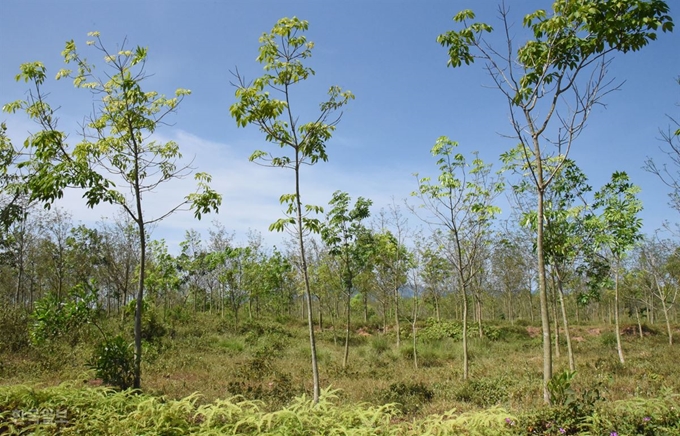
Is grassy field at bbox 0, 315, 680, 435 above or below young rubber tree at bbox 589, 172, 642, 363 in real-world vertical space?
below

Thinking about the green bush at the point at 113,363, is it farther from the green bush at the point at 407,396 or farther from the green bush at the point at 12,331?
Answer: the green bush at the point at 12,331

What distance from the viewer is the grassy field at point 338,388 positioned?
11.9ft

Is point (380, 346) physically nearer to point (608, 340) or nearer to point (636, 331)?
point (608, 340)

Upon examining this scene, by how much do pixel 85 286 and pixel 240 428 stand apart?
6.85 m

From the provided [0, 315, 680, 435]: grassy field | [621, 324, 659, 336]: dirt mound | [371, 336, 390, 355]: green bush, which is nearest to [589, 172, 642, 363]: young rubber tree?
[0, 315, 680, 435]: grassy field

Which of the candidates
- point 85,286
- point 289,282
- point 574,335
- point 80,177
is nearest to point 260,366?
point 85,286

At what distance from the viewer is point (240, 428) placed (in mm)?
3641

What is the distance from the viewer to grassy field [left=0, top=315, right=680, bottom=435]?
143 inches

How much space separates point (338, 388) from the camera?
727 centimetres

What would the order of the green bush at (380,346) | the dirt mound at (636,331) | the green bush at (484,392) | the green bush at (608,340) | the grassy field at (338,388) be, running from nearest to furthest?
the grassy field at (338,388) → the green bush at (484,392) → the green bush at (380,346) → the green bush at (608,340) → the dirt mound at (636,331)

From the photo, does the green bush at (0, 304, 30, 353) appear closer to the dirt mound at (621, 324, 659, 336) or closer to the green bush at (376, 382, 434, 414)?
the green bush at (376, 382, 434, 414)

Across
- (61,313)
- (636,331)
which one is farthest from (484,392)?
(636,331)

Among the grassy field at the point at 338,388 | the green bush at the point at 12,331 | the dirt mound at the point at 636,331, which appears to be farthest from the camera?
the dirt mound at the point at 636,331

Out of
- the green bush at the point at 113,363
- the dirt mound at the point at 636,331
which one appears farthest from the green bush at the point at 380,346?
the dirt mound at the point at 636,331
